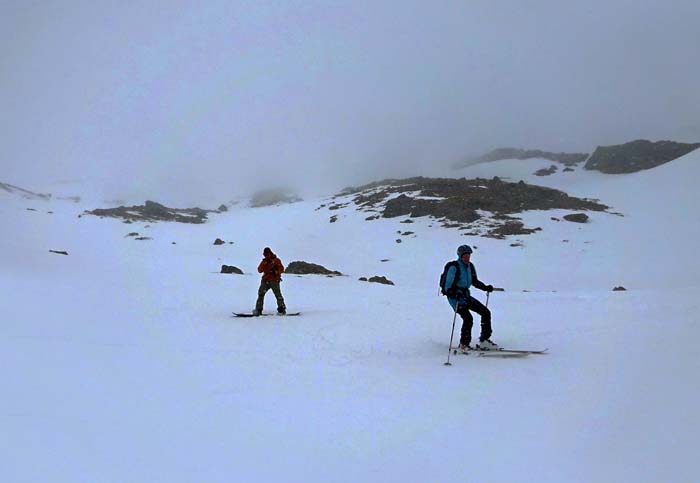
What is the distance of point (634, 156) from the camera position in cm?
8006

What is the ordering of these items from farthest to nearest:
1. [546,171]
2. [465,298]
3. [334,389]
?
[546,171] → [465,298] → [334,389]

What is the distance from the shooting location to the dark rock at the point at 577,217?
42497 millimetres

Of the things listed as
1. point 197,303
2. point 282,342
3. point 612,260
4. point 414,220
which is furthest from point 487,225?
point 282,342

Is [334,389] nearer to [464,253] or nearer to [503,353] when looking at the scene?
[503,353]

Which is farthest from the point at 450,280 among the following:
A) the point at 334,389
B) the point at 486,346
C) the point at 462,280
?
the point at 334,389

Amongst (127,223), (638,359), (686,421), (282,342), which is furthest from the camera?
(127,223)

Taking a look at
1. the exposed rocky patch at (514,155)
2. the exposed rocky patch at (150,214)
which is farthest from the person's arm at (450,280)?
the exposed rocky patch at (514,155)

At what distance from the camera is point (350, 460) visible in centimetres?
421

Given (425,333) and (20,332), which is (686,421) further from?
(20,332)

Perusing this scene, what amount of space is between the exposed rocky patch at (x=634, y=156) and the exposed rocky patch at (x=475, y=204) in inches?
1275

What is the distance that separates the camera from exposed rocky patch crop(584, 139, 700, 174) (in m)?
78.7

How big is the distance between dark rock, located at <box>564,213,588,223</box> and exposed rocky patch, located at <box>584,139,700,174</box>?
43382 millimetres

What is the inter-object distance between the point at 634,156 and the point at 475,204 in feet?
162

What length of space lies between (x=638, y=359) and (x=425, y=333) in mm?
4597
